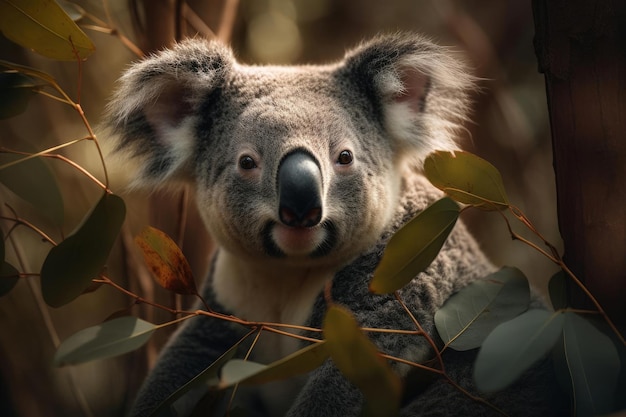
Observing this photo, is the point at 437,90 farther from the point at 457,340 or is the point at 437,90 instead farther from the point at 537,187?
the point at 537,187

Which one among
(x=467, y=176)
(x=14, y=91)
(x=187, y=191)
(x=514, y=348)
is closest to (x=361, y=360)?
(x=514, y=348)

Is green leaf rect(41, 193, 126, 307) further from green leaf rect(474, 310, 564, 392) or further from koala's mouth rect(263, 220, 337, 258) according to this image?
green leaf rect(474, 310, 564, 392)

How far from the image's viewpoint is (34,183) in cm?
174

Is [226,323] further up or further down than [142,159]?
further down

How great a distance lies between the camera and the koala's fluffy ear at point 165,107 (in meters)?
2.07

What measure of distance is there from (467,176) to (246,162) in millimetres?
704

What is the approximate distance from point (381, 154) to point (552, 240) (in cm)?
316

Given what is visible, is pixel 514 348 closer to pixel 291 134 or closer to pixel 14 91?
pixel 291 134

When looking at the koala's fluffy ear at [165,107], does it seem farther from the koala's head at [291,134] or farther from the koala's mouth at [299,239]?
the koala's mouth at [299,239]

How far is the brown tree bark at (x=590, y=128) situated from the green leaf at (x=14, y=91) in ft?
4.34

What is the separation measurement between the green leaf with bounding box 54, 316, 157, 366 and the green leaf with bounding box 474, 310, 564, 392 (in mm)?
766

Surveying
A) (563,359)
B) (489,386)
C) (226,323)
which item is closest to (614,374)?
(563,359)

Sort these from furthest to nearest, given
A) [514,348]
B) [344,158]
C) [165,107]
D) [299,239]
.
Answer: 1. [165,107]
2. [344,158]
3. [299,239]
4. [514,348]

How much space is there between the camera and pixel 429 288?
199 cm
